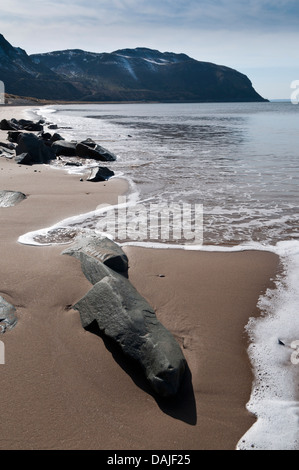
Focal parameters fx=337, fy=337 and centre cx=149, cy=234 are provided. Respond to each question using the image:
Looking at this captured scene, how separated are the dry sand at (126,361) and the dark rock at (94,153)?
8113mm

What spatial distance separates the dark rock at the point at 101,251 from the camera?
390cm

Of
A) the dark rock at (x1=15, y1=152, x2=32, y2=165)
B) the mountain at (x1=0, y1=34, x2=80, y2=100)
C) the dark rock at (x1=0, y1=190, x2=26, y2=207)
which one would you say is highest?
the mountain at (x1=0, y1=34, x2=80, y2=100)

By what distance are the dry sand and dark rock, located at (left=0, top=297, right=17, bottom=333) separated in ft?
0.24

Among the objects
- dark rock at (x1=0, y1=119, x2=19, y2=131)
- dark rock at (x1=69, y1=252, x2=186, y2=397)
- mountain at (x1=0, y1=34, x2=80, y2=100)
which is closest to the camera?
dark rock at (x1=69, y1=252, x2=186, y2=397)

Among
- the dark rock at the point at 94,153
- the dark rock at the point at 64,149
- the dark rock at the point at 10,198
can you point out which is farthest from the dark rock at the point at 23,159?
the dark rock at the point at 10,198

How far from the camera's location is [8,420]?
7.18 ft

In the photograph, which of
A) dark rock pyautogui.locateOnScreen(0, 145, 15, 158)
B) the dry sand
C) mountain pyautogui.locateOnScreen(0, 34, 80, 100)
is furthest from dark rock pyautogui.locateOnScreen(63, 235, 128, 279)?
mountain pyautogui.locateOnScreen(0, 34, 80, 100)

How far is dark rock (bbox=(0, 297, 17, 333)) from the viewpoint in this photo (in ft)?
9.85

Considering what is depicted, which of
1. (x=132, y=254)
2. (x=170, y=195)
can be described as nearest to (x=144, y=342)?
(x=132, y=254)

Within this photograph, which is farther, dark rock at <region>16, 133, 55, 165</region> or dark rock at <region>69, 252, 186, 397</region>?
dark rock at <region>16, 133, 55, 165</region>

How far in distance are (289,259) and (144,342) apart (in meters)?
2.72

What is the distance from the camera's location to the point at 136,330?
2.67m

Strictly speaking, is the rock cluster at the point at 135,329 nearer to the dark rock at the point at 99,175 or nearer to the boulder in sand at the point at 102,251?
the boulder in sand at the point at 102,251

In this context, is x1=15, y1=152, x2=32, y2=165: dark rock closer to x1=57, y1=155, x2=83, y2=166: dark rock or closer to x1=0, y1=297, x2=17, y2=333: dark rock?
x1=57, y1=155, x2=83, y2=166: dark rock
